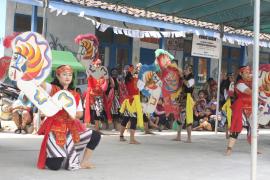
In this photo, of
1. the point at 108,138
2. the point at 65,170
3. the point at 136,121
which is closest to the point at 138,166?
the point at 65,170

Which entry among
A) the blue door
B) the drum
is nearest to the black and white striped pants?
the drum

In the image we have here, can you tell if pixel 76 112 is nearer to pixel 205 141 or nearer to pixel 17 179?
pixel 17 179

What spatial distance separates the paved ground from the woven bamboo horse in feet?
2.86

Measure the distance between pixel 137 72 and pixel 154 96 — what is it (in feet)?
2.13

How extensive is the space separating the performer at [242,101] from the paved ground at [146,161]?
585mm

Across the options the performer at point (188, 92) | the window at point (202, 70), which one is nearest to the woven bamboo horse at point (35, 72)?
the performer at point (188, 92)

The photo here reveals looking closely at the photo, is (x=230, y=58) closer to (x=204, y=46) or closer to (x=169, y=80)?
Answer: (x=204, y=46)

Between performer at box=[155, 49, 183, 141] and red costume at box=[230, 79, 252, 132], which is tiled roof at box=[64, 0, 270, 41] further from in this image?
red costume at box=[230, 79, 252, 132]

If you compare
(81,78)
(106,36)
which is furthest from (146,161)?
(106,36)

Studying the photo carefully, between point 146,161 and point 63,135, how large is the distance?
5.94 ft

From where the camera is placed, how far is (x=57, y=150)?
21.8 feet

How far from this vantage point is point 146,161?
799 cm

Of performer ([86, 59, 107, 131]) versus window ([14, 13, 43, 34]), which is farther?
window ([14, 13, 43, 34])

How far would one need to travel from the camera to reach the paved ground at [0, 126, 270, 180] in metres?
6.59
